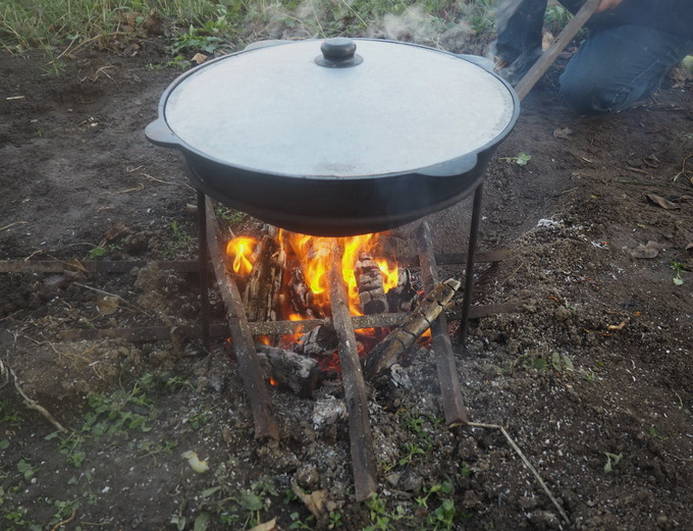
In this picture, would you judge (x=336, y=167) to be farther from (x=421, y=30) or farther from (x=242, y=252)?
(x=421, y=30)

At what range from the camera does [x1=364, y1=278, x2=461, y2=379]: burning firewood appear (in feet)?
7.41

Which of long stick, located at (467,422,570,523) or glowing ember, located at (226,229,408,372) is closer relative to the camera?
long stick, located at (467,422,570,523)

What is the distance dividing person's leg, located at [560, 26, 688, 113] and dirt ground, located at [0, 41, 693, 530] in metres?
1.11

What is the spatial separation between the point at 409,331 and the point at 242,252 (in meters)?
1.08

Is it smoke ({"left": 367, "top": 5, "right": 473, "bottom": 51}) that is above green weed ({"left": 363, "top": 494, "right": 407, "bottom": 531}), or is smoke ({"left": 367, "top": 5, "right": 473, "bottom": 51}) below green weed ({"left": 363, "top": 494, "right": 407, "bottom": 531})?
above

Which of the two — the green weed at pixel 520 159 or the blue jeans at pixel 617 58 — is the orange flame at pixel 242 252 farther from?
the blue jeans at pixel 617 58

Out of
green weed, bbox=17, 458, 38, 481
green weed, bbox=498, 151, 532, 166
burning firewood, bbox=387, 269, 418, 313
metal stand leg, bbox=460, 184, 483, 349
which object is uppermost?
metal stand leg, bbox=460, 184, 483, 349

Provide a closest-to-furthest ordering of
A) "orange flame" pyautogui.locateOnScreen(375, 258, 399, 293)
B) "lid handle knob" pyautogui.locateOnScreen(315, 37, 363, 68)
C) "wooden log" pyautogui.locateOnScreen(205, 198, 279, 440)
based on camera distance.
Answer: "lid handle knob" pyautogui.locateOnScreen(315, 37, 363, 68) < "wooden log" pyautogui.locateOnScreen(205, 198, 279, 440) < "orange flame" pyautogui.locateOnScreen(375, 258, 399, 293)

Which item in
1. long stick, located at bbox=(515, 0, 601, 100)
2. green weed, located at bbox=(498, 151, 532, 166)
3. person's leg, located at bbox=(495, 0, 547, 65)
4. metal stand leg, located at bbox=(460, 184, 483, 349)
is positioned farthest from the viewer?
person's leg, located at bbox=(495, 0, 547, 65)

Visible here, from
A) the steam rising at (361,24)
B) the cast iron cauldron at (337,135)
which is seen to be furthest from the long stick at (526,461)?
the steam rising at (361,24)

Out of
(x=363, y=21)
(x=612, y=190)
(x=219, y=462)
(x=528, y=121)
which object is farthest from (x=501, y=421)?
(x=363, y=21)

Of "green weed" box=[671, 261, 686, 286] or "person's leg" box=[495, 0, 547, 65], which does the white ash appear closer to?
"green weed" box=[671, 261, 686, 286]

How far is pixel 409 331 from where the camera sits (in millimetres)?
2311

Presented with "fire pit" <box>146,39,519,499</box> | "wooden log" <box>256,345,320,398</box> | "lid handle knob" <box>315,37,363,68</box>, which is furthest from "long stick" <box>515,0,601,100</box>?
"wooden log" <box>256,345,320,398</box>
